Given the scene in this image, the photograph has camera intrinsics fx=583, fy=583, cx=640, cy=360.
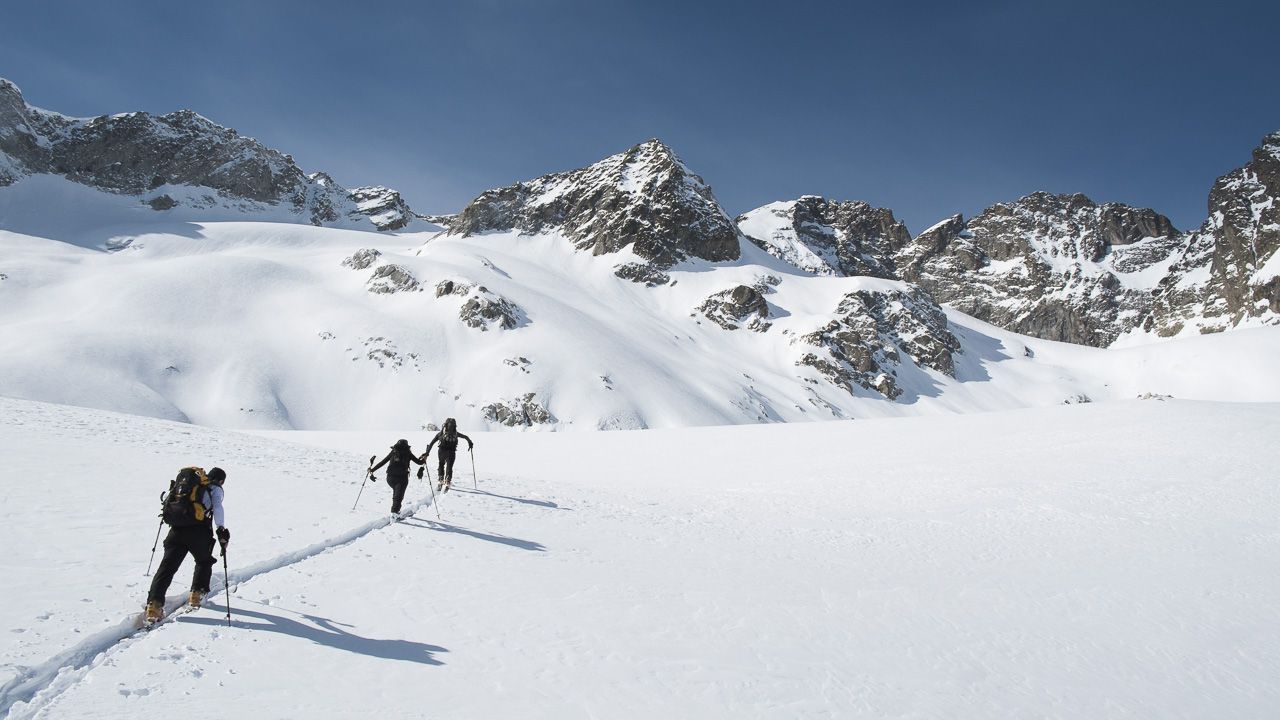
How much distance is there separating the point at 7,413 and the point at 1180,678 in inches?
1050

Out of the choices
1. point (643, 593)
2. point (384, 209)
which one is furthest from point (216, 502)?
point (384, 209)

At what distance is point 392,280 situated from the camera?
271ft

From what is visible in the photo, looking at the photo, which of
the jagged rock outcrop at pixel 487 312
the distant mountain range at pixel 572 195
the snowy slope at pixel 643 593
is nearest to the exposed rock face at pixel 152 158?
the distant mountain range at pixel 572 195

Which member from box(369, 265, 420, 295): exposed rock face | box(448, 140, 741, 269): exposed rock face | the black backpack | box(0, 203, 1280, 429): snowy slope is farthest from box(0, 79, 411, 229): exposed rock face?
the black backpack

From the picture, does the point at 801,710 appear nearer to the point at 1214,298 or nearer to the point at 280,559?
the point at 280,559

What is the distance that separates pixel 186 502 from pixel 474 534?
512cm

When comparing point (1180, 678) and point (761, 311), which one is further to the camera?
point (761, 311)

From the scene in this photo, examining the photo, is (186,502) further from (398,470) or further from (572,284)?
(572,284)

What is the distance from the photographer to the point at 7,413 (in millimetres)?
16547

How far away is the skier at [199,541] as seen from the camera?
621 centimetres

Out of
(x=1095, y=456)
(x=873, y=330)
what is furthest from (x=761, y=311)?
(x=1095, y=456)

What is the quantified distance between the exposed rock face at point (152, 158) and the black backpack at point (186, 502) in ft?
536

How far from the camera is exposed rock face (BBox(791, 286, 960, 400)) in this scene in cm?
10175

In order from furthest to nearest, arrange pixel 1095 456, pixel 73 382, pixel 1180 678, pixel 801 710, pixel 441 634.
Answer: pixel 73 382
pixel 1095 456
pixel 1180 678
pixel 441 634
pixel 801 710
